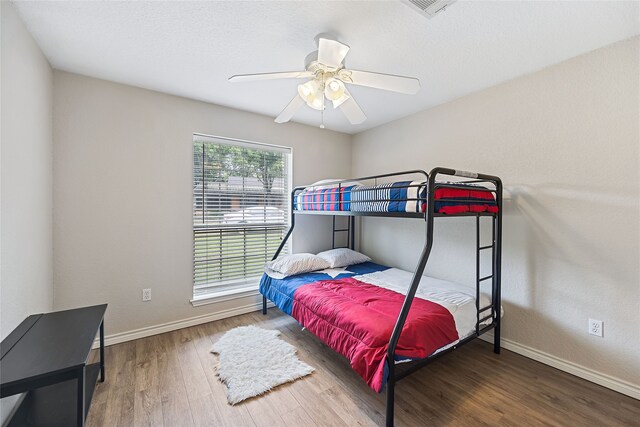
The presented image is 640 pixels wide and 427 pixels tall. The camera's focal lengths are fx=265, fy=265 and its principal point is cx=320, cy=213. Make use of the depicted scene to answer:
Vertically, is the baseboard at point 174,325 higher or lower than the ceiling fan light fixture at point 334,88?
lower

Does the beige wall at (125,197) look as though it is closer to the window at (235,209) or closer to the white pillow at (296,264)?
the window at (235,209)

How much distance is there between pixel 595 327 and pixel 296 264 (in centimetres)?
245

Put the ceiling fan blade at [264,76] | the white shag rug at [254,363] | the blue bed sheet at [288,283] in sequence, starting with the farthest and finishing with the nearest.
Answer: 1. the blue bed sheet at [288,283]
2. the white shag rug at [254,363]
3. the ceiling fan blade at [264,76]

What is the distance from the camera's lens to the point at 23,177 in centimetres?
163

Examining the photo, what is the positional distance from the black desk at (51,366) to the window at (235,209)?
4.04ft

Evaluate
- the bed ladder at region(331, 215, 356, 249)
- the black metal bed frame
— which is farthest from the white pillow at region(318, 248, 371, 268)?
the black metal bed frame

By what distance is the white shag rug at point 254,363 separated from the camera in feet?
5.96

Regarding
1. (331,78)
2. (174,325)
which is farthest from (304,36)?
(174,325)

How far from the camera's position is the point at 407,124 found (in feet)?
10.6

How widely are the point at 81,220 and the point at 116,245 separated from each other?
33cm

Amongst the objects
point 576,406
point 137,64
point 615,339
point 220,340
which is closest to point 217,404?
point 220,340

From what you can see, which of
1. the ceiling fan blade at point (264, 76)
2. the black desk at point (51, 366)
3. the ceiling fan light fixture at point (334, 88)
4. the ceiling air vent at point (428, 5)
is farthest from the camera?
the ceiling fan light fixture at point (334, 88)

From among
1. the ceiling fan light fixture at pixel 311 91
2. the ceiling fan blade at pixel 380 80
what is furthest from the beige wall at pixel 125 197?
the ceiling fan blade at pixel 380 80

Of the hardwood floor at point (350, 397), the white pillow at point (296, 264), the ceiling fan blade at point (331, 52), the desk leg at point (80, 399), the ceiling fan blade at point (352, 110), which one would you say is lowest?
the hardwood floor at point (350, 397)
